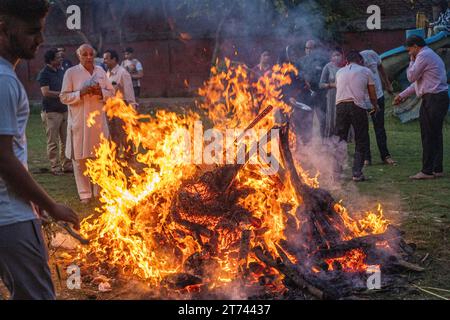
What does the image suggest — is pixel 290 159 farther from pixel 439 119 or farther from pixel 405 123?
pixel 405 123

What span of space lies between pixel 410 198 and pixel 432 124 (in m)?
2.03

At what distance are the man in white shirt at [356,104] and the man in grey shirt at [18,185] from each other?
298 inches

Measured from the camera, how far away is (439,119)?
10.3 meters

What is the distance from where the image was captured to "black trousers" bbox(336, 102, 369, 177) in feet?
33.6

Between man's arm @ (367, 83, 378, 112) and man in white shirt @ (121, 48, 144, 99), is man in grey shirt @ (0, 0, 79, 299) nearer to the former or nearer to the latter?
man's arm @ (367, 83, 378, 112)

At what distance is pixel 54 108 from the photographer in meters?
11.7

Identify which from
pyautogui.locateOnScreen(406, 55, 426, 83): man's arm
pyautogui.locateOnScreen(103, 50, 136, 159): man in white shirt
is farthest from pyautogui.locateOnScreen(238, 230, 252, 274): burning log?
pyautogui.locateOnScreen(103, 50, 136, 159): man in white shirt

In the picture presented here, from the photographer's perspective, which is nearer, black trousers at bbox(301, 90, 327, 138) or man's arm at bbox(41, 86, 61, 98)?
Answer: man's arm at bbox(41, 86, 61, 98)

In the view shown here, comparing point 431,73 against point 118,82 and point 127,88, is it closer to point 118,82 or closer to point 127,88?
point 127,88

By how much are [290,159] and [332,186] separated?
10.7 feet

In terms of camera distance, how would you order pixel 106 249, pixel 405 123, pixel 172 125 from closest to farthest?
pixel 106 249 → pixel 172 125 → pixel 405 123

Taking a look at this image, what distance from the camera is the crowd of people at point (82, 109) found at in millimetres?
3229

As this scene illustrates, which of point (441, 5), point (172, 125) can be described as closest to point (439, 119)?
point (172, 125)

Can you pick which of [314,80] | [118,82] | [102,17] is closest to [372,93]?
[314,80]
